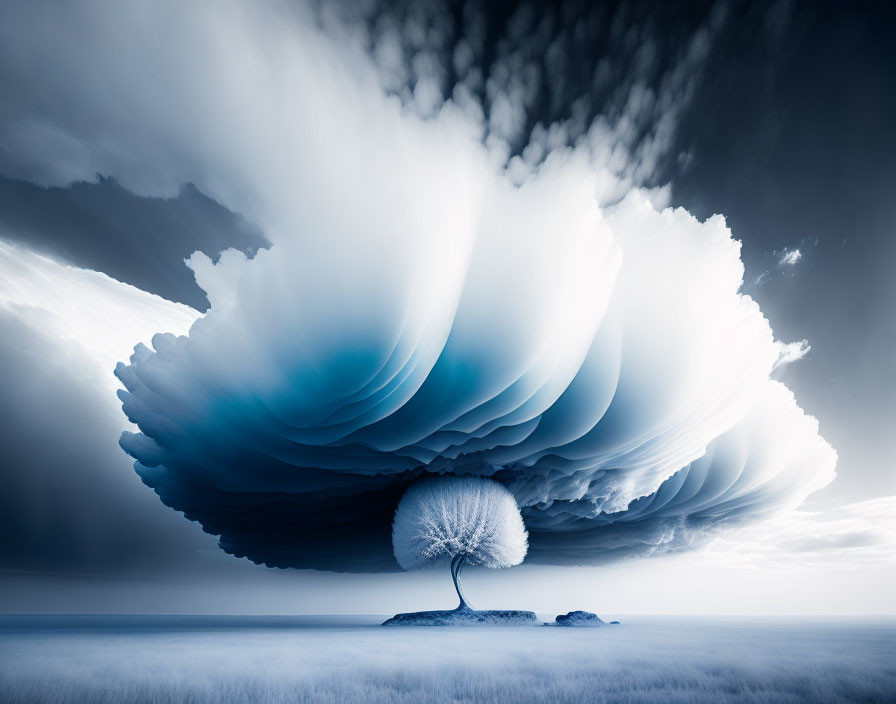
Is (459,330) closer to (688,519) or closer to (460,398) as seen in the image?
(460,398)

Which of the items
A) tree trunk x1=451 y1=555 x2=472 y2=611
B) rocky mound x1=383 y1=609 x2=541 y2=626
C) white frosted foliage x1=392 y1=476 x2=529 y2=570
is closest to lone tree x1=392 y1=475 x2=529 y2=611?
white frosted foliage x1=392 y1=476 x2=529 y2=570

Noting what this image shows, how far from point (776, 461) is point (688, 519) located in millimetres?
7442

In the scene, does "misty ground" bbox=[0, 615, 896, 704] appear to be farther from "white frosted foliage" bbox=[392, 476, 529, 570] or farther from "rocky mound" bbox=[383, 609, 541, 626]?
"rocky mound" bbox=[383, 609, 541, 626]

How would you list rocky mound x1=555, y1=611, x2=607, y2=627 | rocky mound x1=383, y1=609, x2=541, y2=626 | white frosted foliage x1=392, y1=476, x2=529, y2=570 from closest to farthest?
rocky mound x1=383, y1=609, x2=541, y2=626 → white frosted foliage x1=392, y1=476, x2=529, y2=570 → rocky mound x1=555, y1=611, x2=607, y2=627

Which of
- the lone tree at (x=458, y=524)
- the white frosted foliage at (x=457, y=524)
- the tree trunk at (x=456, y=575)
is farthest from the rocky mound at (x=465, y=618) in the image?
the white frosted foliage at (x=457, y=524)

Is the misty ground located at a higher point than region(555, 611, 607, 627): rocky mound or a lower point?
lower

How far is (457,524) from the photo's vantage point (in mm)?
19969

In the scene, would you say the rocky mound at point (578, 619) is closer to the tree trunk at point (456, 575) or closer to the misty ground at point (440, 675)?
the tree trunk at point (456, 575)

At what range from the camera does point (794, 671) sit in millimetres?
7273

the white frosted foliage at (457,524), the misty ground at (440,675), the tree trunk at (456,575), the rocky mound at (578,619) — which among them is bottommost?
the misty ground at (440,675)

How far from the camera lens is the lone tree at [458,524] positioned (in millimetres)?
19922

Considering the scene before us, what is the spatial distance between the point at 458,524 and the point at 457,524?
0.04 meters

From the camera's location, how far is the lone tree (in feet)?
65.4

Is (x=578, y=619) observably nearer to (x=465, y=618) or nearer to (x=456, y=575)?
(x=465, y=618)
